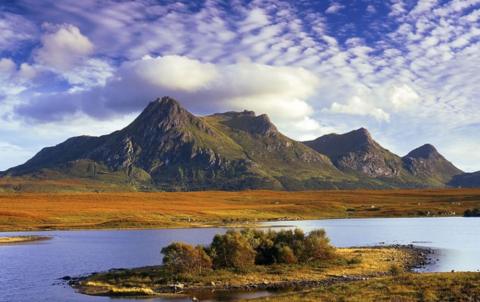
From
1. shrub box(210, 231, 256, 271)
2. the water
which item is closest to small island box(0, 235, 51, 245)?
shrub box(210, 231, 256, 271)

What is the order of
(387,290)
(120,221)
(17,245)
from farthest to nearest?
1. (120,221)
2. (17,245)
3. (387,290)

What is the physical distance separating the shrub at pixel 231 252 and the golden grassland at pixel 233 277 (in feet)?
5.76

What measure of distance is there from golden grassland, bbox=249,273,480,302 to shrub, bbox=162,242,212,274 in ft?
64.4

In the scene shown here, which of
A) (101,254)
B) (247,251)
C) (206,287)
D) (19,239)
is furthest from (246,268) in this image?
(19,239)

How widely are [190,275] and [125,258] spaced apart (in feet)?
93.0

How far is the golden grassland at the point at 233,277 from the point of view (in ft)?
196

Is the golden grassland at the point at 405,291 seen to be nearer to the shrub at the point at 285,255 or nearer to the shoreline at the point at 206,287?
the shoreline at the point at 206,287

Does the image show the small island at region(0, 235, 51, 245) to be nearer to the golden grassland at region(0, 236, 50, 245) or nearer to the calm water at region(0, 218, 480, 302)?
the golden grassland at region(0, 236, 50, 245)

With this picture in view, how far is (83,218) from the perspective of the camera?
182125 mm

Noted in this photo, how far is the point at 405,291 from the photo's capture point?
46.2m

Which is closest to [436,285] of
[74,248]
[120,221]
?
[74,248]

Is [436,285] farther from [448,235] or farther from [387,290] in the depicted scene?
[448,235]

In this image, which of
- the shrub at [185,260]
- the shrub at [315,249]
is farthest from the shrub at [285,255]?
the shrub at [185,260]

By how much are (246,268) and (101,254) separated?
122 feet
